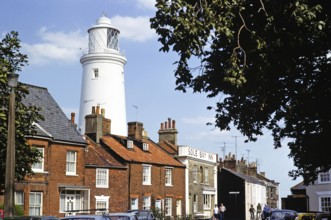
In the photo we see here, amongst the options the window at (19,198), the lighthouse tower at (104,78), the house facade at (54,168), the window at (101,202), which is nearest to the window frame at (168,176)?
the window at (101,202)

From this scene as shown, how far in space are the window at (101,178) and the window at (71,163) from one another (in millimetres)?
3106

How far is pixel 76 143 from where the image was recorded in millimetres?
39469

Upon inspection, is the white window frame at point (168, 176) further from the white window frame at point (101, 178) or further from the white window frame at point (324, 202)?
the white window frame at point (324, 202)

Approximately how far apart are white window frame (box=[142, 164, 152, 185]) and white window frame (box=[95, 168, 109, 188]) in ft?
17.2

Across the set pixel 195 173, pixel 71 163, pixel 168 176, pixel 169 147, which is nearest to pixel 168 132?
pixel 169 147

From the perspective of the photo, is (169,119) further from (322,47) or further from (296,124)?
(322,47)

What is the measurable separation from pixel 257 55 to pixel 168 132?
1668 inches

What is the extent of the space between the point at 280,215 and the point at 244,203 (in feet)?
104

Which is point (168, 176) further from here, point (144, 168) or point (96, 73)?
point (96, 73)

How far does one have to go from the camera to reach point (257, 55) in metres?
15.8

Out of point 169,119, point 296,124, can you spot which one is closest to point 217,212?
point 169,119

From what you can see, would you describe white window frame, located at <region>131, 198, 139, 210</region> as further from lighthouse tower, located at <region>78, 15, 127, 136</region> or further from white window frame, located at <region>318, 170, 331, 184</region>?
white window frame, located at <region>318, 170, 331, 184</region>

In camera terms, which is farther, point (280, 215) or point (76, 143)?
point (76, 143)

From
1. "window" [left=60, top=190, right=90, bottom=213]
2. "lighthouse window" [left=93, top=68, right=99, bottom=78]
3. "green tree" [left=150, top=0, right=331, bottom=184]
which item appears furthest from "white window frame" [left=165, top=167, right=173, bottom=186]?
"green tree" [left=150, top=0, right=331, bottom=184]
